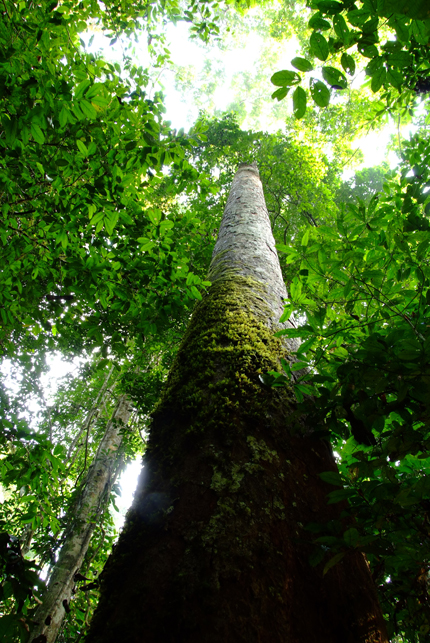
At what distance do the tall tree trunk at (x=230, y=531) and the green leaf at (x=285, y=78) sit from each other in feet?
3.38

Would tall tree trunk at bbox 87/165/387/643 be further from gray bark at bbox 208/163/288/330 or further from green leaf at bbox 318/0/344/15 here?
green leaf at bbox 318/0/344/15

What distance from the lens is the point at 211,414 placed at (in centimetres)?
125

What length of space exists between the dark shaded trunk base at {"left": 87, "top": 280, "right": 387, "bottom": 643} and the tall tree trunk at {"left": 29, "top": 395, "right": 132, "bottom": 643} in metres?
3.26

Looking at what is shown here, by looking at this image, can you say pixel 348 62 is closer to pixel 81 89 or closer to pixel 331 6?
pixel 331 6

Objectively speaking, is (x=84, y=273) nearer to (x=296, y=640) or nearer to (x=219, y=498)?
(x=219, y=498)

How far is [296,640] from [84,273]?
2127mm

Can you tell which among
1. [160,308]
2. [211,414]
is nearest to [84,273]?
[160,308]

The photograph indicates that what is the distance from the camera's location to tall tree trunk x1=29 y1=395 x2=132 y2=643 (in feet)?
14.1

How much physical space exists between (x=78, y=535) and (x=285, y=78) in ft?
20.0

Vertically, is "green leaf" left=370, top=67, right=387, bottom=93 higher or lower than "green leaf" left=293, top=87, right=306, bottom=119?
higher

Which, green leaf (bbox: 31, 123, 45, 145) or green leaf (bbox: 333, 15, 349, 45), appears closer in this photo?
green leaf (bbox: 333, 15, 349, 45)

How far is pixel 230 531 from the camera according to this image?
88cm

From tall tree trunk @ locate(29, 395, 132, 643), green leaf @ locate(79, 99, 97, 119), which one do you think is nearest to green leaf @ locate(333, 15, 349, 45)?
green leaf @ locate(79, 99, 97, 119)

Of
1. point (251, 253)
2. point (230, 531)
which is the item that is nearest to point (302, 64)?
point (230, 531)
